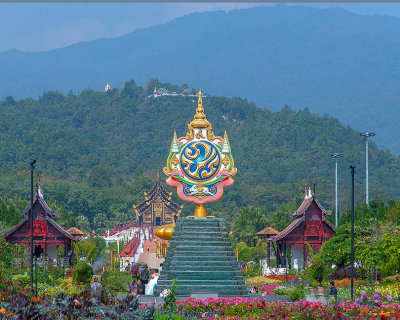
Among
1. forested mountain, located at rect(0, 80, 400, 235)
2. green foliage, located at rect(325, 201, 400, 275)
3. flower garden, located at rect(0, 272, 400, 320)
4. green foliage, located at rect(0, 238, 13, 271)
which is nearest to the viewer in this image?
flower garden, located at rect(0, 272, 400, 320)

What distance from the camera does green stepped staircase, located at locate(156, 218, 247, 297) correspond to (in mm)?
32125

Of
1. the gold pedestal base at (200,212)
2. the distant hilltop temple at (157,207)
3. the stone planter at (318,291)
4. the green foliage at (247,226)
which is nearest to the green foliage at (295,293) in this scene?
the stone planter at (318,291)

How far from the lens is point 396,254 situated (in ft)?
125

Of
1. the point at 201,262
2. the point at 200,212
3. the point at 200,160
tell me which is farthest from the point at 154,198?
the point at 201,262

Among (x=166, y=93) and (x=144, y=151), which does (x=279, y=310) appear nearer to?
(x=144, y=151)

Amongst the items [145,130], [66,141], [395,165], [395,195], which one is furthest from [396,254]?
[145,130]

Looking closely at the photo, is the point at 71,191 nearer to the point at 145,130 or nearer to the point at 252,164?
the point at 252,164

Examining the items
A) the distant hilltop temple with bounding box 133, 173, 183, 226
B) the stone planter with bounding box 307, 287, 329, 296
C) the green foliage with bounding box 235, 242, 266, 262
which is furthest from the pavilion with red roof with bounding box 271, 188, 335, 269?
the distant hilltop temple with bounding box 133, 173, 183, 226

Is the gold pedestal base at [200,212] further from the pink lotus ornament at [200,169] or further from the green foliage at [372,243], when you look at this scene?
the green foliage at [372,243]

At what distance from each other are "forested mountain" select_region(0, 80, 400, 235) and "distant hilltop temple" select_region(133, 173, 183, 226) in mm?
5206

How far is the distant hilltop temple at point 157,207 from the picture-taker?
107 m

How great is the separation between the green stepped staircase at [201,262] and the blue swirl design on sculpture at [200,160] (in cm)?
170

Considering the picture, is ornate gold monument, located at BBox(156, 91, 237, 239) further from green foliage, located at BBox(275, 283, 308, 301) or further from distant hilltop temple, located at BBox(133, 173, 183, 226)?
distant hilltop temple, located at BBox(133, 173, 183, 226)

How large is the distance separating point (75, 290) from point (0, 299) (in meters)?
4.88
